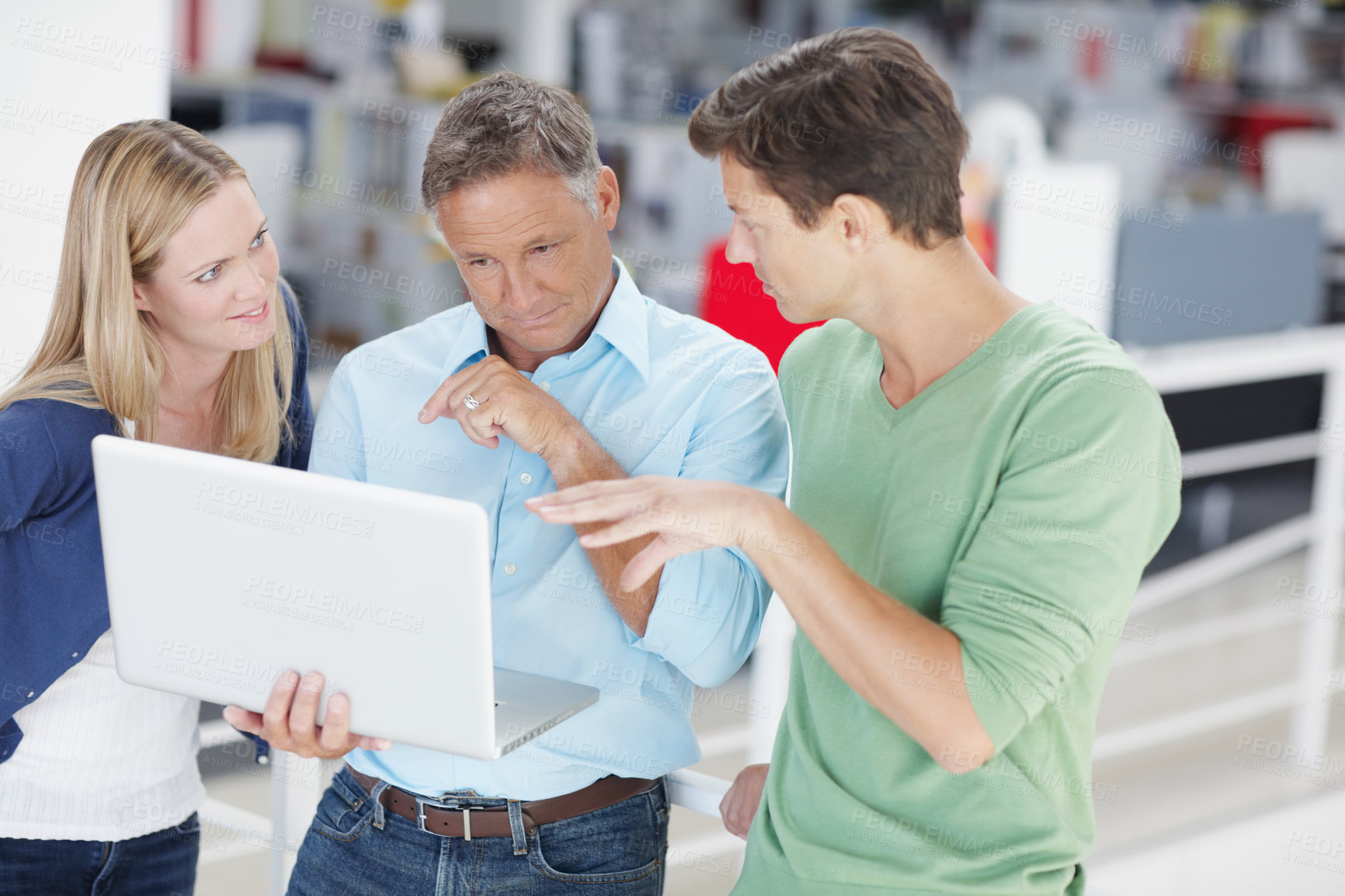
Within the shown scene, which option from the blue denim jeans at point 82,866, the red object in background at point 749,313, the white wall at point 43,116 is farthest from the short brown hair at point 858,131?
the red object in background at point 749,313

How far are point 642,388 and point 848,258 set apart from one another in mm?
332

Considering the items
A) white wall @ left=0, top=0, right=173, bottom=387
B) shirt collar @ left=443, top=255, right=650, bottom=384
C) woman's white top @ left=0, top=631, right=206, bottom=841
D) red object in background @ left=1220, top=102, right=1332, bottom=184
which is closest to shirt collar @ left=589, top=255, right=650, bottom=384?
shirt collar @ left=443, top=255, right=650, bottom=384

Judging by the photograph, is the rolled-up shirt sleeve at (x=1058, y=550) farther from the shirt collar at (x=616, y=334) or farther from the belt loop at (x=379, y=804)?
the belt loop at (x=379, y=804)

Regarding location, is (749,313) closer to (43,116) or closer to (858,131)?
(43,116)

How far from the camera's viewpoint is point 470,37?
560cm

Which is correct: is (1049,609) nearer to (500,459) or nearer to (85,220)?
(500,459)

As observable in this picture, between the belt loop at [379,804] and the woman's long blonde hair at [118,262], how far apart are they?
423mm

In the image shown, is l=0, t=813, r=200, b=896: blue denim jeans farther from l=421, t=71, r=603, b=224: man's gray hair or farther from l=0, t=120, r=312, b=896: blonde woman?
l=421, t=71, r=603, b=224: man's gray hair

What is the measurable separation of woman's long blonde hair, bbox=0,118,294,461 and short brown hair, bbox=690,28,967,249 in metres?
0.65

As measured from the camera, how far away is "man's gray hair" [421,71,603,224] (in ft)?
4.02

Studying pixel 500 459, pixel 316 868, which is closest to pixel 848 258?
pixel 500 459

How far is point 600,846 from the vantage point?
1.23 meters

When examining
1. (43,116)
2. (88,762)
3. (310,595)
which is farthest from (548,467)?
(43,116)

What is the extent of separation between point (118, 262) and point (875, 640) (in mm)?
872
